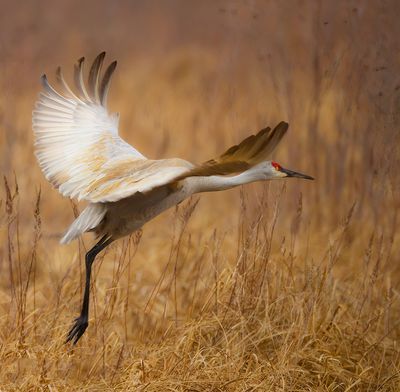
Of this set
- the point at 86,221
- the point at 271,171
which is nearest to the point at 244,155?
the point at 271,171

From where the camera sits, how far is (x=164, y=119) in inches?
325

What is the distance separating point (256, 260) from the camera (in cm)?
382

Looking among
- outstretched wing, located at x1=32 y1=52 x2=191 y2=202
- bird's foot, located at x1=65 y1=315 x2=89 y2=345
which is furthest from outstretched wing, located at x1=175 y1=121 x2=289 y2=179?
bird's foot, located at x1=65 y1=315 x2=89 y2=345

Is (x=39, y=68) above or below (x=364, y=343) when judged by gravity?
above

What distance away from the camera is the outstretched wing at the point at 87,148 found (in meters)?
3.32

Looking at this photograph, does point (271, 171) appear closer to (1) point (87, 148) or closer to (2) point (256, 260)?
(2) point (256, 260)

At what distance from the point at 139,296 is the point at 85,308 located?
4.04 ft

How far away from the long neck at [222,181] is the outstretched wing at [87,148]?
182 mm

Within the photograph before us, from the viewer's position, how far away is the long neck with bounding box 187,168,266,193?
3.44 meters

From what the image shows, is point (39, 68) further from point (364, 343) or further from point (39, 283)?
point (364, 343)

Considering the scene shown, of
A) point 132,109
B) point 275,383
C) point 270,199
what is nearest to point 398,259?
point 270,199

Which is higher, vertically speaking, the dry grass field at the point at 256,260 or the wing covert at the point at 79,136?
the wing covert at the point at 79,136

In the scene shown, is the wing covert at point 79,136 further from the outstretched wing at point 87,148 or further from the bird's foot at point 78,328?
the bird's foot at point 78,328

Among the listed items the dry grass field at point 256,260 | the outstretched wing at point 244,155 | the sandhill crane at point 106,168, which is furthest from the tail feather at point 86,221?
the outstretched wing at point 244,155
